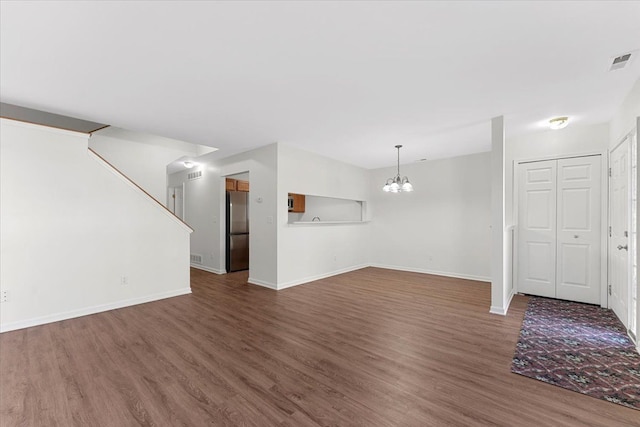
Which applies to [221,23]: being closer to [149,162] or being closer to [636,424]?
[636,424]

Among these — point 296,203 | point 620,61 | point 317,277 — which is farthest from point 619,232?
point 296,203

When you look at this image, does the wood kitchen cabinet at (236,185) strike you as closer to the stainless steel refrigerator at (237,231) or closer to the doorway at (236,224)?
the doorway at (236,224)

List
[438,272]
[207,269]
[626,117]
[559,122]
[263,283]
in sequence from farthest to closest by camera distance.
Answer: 1. [207,269]
2. [438,272]
3. [263,283]
4. [559,122]
5. [626,117]

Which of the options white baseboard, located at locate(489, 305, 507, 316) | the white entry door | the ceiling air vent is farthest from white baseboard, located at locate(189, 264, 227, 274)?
the ceiling air vent

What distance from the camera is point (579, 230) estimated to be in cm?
394

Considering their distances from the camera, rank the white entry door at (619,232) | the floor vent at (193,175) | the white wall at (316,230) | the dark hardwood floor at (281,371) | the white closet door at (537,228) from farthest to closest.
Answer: the floor vent at (193,175) → the white wall at (316,230) → the white closet door at (537,228) → the white entry door at (619,232) → the dark hardwood floor at (281,371)

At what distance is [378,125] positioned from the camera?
3.85m

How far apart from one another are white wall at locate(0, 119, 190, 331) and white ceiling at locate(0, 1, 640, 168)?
628mm

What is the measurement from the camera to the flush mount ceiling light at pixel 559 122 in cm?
361

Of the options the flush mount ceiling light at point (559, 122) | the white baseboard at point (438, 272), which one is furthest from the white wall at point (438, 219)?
the flush mount ceiling light at point (559, 122)

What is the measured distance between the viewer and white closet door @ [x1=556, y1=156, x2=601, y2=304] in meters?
3.84

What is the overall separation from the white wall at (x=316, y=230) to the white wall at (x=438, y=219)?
53 centimetres

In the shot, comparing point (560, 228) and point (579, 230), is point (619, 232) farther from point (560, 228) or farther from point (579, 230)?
point (560, 228)

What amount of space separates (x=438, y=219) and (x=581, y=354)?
12.3ft
